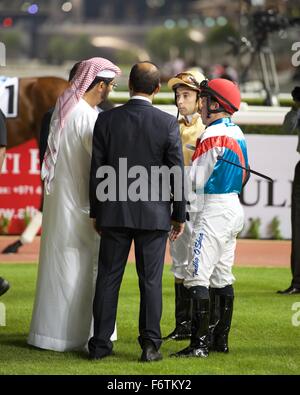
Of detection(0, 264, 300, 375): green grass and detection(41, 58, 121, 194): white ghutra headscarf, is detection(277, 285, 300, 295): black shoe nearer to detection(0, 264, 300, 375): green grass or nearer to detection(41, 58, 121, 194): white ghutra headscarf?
detection(0, 264, 300, 375): green grass

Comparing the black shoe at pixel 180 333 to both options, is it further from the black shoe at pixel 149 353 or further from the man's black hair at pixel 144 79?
the man's black hair at pixel 144 79

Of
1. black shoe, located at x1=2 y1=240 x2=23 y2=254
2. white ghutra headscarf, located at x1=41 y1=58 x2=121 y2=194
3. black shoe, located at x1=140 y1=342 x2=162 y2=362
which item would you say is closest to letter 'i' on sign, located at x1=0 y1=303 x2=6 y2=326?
white ghutra headscarf, located at x1=41 y1=58 x2=121 y2=194

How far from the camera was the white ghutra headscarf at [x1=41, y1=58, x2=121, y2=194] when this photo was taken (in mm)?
7836

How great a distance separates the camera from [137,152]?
24.4ft

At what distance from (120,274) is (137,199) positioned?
51cm

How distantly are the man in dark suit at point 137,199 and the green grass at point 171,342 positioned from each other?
0.79 ft

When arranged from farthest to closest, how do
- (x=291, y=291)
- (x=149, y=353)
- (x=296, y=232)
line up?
(x=296, y=232) → (x=291, y=291) → (x=149, y=353)

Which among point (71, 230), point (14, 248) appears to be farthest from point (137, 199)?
point (14, 248)

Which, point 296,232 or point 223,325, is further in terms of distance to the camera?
point 296,232

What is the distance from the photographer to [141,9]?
152 m

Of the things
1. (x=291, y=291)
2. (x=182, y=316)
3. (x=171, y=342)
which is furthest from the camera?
(x=291, y=291)

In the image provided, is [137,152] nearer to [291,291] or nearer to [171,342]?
[171,342]

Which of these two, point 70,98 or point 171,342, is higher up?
point 70,98
